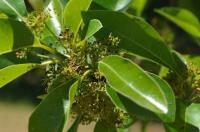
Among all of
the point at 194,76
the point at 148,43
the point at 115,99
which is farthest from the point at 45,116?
the point at 194,76

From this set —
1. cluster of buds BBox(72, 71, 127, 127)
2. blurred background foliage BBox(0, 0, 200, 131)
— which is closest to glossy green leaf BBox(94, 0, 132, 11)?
blurred background foliage BBox(0, 0, 200, 131)

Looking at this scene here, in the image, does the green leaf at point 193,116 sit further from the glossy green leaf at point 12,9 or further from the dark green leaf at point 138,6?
the dark green leaf at point 138,6

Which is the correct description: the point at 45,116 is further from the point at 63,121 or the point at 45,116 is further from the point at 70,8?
the point at 70,8

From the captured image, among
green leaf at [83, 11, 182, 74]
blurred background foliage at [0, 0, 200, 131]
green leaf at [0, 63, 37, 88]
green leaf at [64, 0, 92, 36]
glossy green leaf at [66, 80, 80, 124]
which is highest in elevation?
green leaf at [64, 0, 92, 36]

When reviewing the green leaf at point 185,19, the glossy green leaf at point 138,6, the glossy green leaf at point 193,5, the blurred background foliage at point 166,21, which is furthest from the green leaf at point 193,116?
the glossy green leaf at point 193,5

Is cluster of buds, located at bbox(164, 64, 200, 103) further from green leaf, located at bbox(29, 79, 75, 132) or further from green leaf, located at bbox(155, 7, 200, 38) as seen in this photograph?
green leaf, located at bbox(155, 7, 200, 38)

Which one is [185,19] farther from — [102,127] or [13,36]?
[13,36]

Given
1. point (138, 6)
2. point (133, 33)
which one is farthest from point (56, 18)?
point (138, 6)
